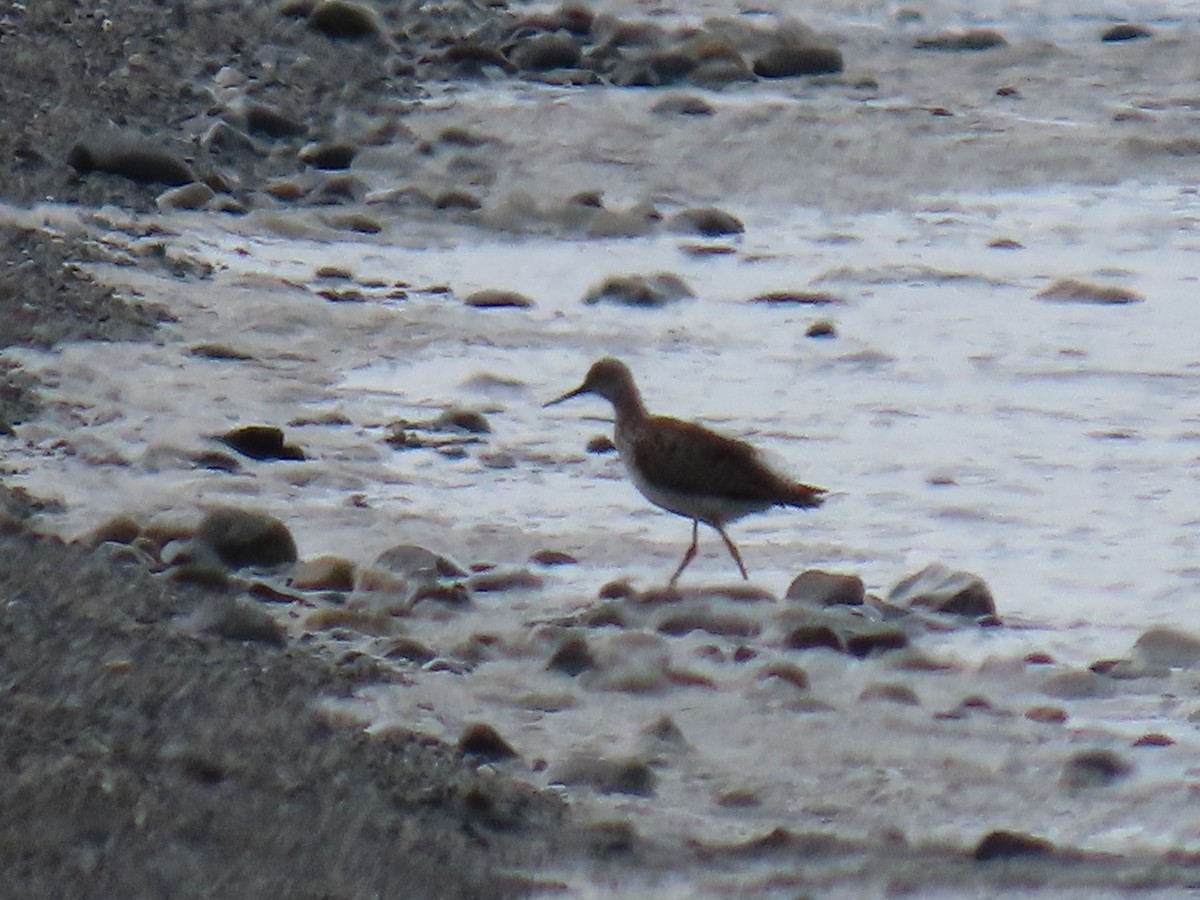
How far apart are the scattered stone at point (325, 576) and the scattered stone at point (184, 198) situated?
12.1 feet

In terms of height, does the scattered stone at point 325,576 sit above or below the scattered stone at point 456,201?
above

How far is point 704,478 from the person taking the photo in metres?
5.93

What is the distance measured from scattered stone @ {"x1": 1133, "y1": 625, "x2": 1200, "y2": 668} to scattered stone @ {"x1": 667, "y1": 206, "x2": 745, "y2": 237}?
409 cm

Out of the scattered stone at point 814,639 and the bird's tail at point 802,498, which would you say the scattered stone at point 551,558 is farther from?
the scattered stone at point 814,639

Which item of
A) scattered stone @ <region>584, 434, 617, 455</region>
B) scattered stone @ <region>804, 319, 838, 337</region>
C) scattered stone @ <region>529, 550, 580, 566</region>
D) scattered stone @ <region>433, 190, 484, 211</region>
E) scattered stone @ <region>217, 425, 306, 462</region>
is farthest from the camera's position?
scattered stone @ <region>433, 190, 484, 211</region>

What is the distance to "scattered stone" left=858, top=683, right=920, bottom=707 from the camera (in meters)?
5.16

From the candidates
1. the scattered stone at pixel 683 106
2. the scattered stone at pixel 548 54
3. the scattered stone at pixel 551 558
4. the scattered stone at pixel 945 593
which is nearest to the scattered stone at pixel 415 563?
the scattered stone at pixel 551 558

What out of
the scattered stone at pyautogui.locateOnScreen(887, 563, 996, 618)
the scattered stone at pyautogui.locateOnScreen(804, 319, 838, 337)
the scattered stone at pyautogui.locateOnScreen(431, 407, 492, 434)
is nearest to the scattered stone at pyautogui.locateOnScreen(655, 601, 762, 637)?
the scattered stone at pyautogui.locateOnScreen(887, 563, 996, 618)

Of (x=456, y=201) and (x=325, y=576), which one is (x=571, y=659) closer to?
(x=325, y=576)

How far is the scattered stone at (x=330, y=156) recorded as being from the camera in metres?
10.0

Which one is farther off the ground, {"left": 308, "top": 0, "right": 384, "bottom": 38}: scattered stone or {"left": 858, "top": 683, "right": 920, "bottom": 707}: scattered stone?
{"left": 308, "top": 0, "right": 384, "bottom": 38}: scattered stone

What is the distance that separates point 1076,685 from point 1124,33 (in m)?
7.48

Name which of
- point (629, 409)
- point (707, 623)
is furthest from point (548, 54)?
point (707, 623)

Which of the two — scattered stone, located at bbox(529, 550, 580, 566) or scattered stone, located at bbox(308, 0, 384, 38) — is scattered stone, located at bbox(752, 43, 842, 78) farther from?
scattered stone, located at bbox(529, 550, 580, 566)
